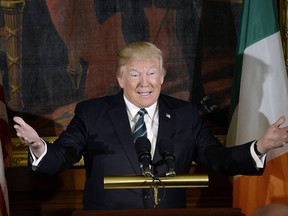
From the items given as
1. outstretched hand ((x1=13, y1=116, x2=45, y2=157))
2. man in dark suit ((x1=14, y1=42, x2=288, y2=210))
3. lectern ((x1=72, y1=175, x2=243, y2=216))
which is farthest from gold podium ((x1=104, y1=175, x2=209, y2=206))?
man in dark suit ((x1=14, y1=42, x2=288, y2=210))

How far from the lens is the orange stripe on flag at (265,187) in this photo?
4520mm

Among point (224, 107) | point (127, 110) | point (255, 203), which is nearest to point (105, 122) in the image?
point (127, 110)

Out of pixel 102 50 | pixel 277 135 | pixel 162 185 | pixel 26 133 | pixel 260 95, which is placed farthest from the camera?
pixel 102 50

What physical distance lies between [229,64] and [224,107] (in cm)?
34

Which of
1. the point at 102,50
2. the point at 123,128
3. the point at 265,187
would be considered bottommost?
the point at 265,187

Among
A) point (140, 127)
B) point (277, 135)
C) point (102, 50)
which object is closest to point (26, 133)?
point (140, 127)

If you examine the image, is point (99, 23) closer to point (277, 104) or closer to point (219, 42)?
point (219, 42)

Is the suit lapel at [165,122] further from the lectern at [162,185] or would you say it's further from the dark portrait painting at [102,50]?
the dark portrait painting at [102,50]

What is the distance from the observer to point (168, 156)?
2.96 metres

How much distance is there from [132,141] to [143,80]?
348mm

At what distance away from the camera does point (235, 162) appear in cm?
371

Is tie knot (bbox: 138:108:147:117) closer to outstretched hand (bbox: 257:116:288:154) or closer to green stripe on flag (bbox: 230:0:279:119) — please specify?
outstretched hand (bbox: 257:116:288:154)

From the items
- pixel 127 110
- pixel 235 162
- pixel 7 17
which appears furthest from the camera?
pixel 7 17

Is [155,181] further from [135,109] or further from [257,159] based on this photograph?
[135,109]
